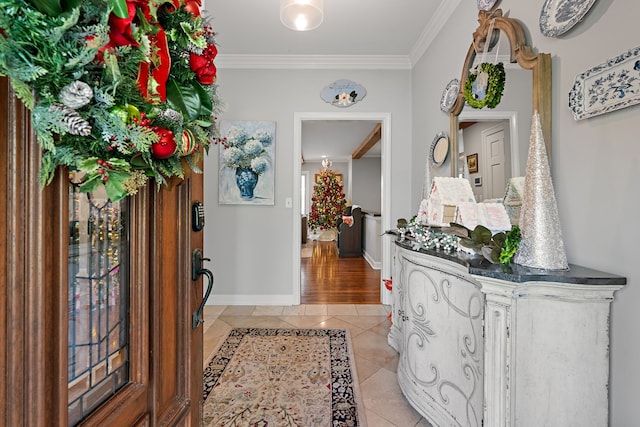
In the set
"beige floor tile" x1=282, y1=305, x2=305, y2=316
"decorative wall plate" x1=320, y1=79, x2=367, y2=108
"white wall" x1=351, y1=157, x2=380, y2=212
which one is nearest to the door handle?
"beige floor tile" x1=282, y1=305, x2=305, y2=316

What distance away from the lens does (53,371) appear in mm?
434

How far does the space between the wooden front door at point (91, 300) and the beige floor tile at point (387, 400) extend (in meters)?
1.10

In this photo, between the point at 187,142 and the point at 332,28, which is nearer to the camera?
the point at 187,142

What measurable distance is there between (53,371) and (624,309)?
1.53 meters

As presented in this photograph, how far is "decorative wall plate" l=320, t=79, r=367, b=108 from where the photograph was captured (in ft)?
10.3

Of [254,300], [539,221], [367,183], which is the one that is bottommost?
[254,300]

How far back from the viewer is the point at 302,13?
6.09 feet

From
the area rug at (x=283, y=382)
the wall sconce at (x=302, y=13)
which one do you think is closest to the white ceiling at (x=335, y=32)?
the wall sconce at (x=302, y=13)

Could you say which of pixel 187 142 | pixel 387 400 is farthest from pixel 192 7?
pixel 387 400

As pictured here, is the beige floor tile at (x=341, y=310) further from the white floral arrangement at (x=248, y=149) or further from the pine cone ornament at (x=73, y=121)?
the pine cone ornament at (x=73, y=121)

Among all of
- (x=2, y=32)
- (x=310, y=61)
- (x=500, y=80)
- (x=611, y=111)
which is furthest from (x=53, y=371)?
(x=310, y=61)

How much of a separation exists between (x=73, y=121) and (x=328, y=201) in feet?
24.2

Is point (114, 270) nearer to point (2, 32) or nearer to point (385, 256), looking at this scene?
point (2, 32)

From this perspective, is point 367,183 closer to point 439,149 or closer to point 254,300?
point 254,300
